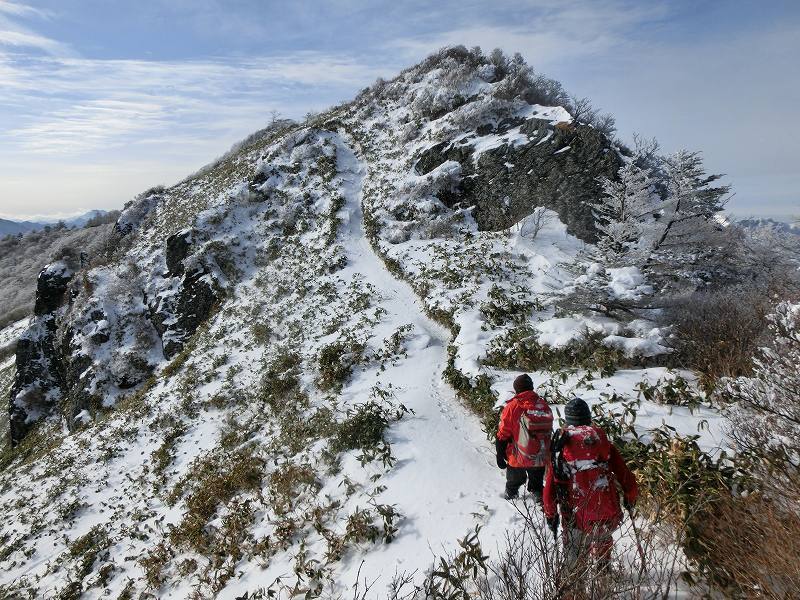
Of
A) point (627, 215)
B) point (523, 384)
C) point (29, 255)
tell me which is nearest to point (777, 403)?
point (523, 384)

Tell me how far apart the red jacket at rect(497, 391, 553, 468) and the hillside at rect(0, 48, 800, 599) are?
1.08 meters

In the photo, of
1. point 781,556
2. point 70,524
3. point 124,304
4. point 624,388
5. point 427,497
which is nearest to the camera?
point 781,556

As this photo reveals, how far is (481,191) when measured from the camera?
2336cm

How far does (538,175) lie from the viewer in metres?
21.5

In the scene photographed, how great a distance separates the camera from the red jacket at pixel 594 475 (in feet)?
14.4

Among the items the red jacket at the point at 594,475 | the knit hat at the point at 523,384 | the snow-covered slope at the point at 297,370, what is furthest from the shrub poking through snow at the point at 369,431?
the red jacket at the point at 594,475

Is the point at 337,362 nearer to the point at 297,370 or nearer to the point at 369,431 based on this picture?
the point at 297,370

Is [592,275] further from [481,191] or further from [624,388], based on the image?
[481,191]

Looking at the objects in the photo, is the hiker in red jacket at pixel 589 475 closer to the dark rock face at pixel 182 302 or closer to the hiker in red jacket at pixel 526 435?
the hiker in red jacket at pixel 526 435

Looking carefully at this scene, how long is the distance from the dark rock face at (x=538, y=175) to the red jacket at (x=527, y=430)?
48.0 feet

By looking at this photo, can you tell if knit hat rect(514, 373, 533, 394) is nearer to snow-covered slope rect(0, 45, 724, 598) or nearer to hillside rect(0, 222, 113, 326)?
snow-covered slope rect(0, 45, 724, 598)

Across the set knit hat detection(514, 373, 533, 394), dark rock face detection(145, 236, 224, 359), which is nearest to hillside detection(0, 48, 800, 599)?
dark rock face detection(145, 236, 224, 359)

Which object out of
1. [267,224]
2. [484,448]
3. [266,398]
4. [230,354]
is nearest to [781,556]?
[484,448]

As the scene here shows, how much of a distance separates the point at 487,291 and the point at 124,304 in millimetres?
25700
